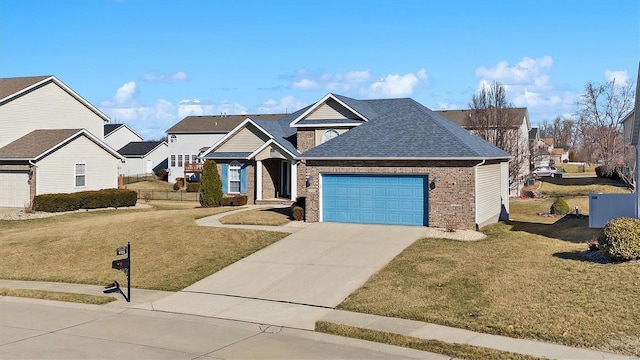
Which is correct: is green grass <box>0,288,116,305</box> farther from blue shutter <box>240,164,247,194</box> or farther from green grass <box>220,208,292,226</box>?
blue shutter <box>240,164,247,194</box>

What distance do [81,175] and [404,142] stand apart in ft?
79.0

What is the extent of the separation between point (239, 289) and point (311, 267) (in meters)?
2.65

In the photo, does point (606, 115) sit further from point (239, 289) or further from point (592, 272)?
point (239, 289)

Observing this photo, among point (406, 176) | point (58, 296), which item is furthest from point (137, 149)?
point (58, 296)

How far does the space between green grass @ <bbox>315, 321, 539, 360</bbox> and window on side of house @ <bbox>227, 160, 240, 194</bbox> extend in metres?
29.0

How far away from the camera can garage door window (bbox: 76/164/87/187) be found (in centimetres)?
4000

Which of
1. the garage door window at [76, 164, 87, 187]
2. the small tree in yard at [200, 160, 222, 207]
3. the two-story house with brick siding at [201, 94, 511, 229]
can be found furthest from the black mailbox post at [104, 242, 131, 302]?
the garage door window at [76, 164, 87, 187]

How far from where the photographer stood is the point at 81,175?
40.2m

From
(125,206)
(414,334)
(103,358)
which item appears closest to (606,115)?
(125,206)

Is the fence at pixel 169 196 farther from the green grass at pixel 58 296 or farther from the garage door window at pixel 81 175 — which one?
the green grass at pixel 58 296

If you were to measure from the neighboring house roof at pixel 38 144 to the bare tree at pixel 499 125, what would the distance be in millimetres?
28184

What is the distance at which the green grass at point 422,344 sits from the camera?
1129 cm

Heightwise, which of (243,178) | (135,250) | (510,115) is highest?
(510,115)

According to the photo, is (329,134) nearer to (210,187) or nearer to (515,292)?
(210,187)
